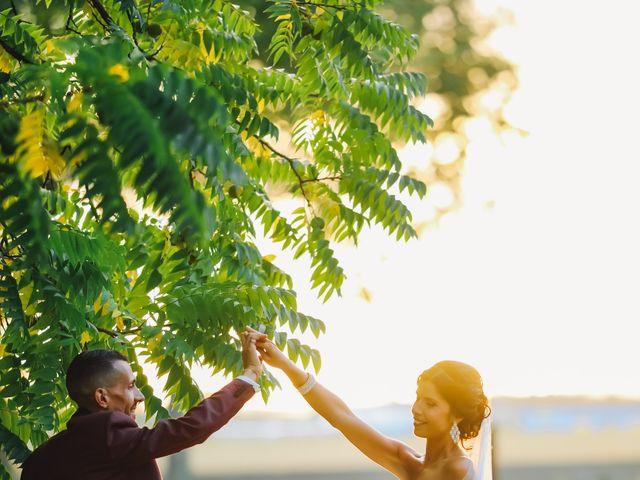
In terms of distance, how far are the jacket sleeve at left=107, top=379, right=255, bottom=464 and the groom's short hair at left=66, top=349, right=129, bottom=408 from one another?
15 cm

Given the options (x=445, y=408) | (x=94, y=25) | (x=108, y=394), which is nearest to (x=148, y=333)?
(x=108, y=394)

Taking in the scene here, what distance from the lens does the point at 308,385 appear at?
207 inches

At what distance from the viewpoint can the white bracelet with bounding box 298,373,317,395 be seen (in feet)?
17.3

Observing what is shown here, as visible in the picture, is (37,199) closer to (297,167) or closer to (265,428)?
(297,167)

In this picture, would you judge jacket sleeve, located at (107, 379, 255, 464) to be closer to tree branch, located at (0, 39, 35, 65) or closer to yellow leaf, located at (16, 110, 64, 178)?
yellow leaf, located at (16, 110, 64, 178)

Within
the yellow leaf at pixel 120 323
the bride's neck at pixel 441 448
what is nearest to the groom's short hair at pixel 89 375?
the yellow leaf at pixel 120 323

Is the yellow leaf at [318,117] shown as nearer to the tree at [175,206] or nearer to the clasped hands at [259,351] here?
the tree at [175,206]

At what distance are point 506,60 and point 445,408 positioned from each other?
13.9 m

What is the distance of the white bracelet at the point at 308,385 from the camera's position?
5266mm

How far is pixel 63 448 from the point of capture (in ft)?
14.8

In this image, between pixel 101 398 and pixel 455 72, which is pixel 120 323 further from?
pixel 455 72

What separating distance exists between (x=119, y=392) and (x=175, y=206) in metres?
1.00

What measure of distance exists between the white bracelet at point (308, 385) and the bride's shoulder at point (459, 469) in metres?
0.70

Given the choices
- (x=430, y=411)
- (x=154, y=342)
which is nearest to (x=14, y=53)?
(x=154, y=342)
